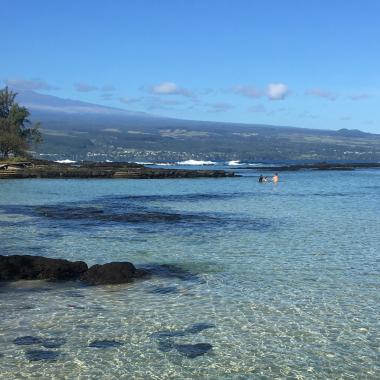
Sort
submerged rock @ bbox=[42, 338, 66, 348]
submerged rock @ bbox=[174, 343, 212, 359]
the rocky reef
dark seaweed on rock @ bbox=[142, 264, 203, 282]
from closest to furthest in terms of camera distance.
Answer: submerged rock @ bbox=[174, 343, 212, 359] → submerged rock @ bbox=[42, 338, 66, 348] → the rocky reef → dark seaweed on rock @ bbox=[142, 264, 203, 282]

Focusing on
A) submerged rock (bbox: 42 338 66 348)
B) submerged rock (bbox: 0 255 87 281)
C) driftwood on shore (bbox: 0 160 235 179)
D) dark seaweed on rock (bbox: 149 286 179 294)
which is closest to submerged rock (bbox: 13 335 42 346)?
submerged rock (bbox: 42 338 66 348)

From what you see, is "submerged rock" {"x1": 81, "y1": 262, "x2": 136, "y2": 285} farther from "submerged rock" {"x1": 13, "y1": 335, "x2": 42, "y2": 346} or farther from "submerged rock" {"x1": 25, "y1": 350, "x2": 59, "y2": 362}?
"submerged rock" {"x1": 25, "y1": 350, "x2": 59, "y2": 362}

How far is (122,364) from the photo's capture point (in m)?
11.3

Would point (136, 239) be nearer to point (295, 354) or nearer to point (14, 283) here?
point (14, 283)

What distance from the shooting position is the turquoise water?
11.3 meters

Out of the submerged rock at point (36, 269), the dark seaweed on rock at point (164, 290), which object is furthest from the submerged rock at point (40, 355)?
the submerged rock at point (36, 269)

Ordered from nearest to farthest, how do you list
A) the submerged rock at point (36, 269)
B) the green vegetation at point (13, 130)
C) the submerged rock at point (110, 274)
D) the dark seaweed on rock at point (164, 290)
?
the dark seaweed on rock at point (164, 290), the submerged rock at point (110, 274), the submerged rock at point (36, 269), the green vegetation at point (13, 130)

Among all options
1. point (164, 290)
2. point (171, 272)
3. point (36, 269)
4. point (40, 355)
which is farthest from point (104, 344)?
point (171, 272)

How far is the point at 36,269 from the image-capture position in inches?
738

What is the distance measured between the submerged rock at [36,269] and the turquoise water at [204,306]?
0.84 metres

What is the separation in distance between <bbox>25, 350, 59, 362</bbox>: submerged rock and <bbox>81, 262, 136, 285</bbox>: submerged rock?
5.98 m

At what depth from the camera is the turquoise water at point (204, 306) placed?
11.3m

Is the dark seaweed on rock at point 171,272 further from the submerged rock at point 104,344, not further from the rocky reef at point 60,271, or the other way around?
the submerged rock at point 104,344

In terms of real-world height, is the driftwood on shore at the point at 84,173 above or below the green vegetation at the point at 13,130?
below
